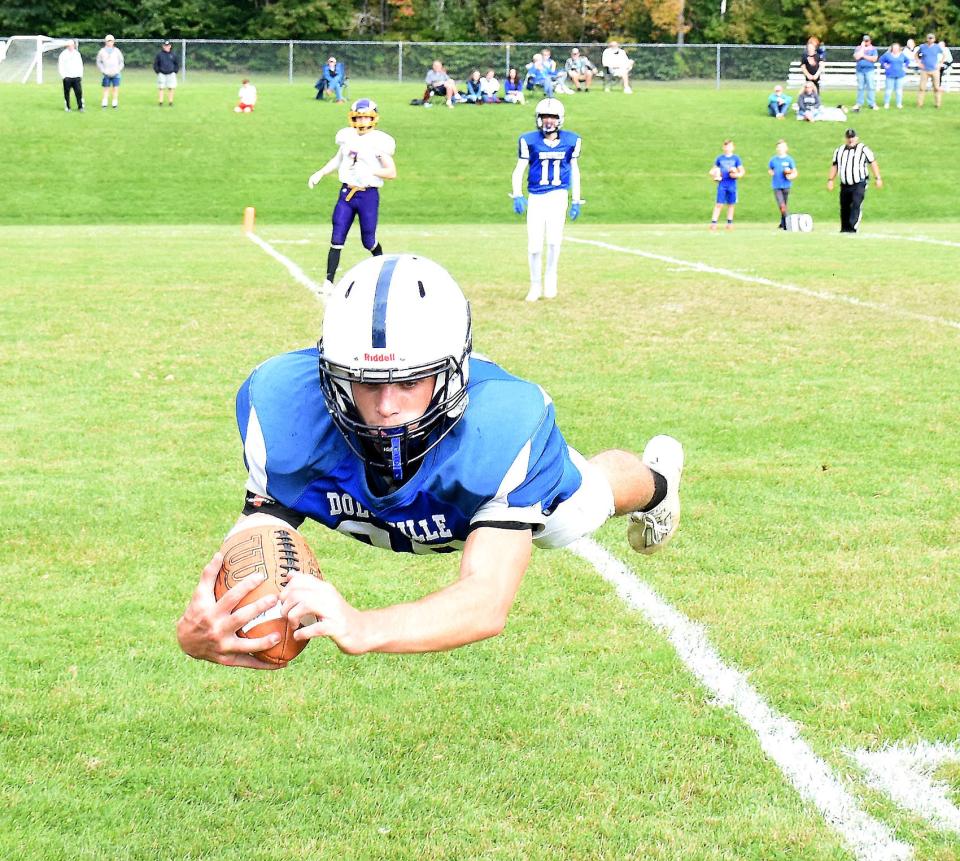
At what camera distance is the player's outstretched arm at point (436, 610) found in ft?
8.70

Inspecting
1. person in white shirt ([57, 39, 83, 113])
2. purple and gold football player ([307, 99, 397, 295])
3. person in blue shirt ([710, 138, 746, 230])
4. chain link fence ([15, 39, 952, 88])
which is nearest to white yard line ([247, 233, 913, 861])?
purple and gold football player ([307, 99, 397, 295])

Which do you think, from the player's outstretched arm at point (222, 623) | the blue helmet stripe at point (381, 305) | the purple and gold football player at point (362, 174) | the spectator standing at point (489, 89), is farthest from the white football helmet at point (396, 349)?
the spectator standing at point (489, 89)

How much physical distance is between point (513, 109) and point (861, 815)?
3848cm

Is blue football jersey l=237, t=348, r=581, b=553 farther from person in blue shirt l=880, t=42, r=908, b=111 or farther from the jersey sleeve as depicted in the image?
person in blue shirt l=880, t=42, r=908, b=111

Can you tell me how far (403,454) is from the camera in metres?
3.24

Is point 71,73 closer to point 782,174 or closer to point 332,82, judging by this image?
point 332,82

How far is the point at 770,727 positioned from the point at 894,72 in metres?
40.7

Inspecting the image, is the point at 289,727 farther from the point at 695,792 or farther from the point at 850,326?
the point at 850,326

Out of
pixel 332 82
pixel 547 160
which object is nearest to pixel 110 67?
pixel 332 82

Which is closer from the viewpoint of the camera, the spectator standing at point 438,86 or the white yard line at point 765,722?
the white yard line at point 765,722

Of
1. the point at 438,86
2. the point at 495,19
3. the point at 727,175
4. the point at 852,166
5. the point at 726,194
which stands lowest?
the point at 726,194

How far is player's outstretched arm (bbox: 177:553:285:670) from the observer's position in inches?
114

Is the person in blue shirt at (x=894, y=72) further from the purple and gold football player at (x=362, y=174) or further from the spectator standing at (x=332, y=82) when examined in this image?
the purple and gold football player at (x=362, y=174)

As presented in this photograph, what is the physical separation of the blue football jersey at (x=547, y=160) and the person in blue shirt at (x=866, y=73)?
94.8ft
